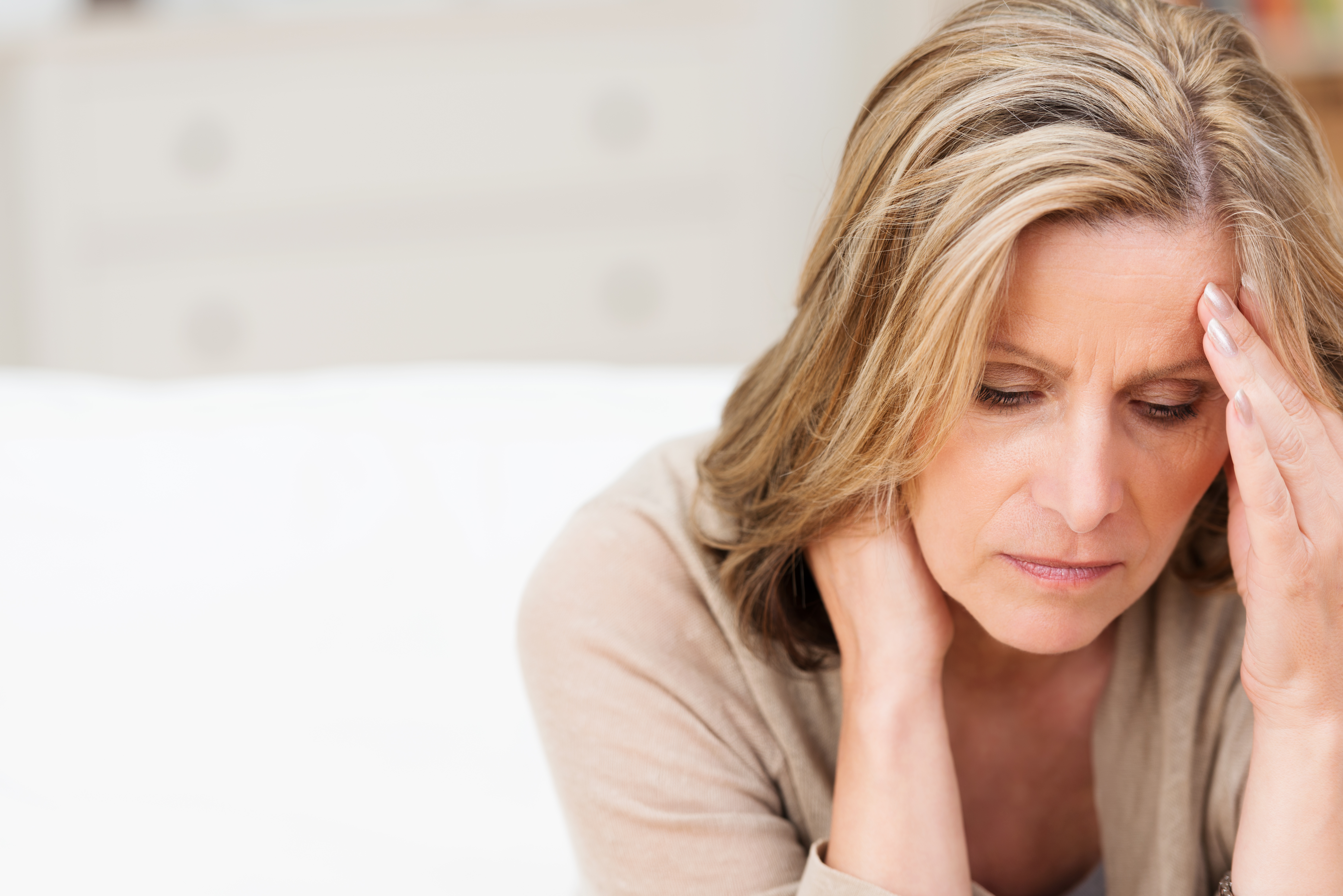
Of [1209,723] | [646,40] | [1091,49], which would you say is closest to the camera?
[1091,49]

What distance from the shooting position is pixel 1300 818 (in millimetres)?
953

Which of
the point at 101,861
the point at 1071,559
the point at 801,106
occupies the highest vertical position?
the point at 801,106

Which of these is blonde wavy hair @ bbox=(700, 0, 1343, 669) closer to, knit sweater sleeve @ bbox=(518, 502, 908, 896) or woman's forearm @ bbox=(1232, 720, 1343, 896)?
knit sweater sleeve @ bbox=(518, 502, 908, 896)

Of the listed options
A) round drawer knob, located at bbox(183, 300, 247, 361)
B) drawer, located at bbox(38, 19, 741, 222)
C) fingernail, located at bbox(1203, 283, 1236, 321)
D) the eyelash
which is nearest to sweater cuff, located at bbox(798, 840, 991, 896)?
the eyelash

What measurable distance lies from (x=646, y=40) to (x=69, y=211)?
1.55m

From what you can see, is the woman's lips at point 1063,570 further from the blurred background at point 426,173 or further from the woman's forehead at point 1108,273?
the blurred background at point 426,173

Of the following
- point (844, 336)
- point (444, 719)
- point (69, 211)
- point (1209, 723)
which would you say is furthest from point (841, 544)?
point (69, 211)

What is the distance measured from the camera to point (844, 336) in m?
0.94

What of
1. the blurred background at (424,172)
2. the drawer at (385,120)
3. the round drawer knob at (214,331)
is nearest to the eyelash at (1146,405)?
the blurred background at (424,172)

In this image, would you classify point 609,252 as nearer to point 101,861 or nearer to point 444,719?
point 444,719

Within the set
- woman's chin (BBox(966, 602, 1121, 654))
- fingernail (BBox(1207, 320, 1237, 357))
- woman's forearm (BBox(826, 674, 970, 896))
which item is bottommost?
woman's forearm (BBox(826, 674, 970, 896))

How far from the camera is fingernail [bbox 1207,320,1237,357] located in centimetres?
84

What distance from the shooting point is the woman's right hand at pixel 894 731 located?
0.98m

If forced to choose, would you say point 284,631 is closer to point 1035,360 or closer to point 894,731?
point 894,731
